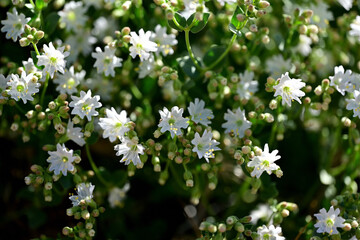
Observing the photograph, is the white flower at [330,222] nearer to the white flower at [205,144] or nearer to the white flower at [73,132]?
the white flower at [205,144]

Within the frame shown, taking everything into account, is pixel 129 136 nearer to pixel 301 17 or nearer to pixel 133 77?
pixel 133 77

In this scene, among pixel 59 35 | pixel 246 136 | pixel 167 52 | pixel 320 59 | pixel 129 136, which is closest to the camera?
pixel 129 136

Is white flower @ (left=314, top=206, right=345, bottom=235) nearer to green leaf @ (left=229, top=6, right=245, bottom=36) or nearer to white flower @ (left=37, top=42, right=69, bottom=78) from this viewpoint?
green leaf @ (left=229, top=6, right=245, bottom=36)

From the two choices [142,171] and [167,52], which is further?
[142,171]

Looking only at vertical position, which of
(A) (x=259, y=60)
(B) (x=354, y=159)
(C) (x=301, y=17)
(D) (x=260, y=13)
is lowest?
(B) (x=354, y=159)

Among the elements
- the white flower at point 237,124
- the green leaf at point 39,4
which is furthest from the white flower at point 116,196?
the green leaf at point 39,4

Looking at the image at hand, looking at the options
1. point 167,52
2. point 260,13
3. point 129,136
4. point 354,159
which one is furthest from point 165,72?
point 354,159
